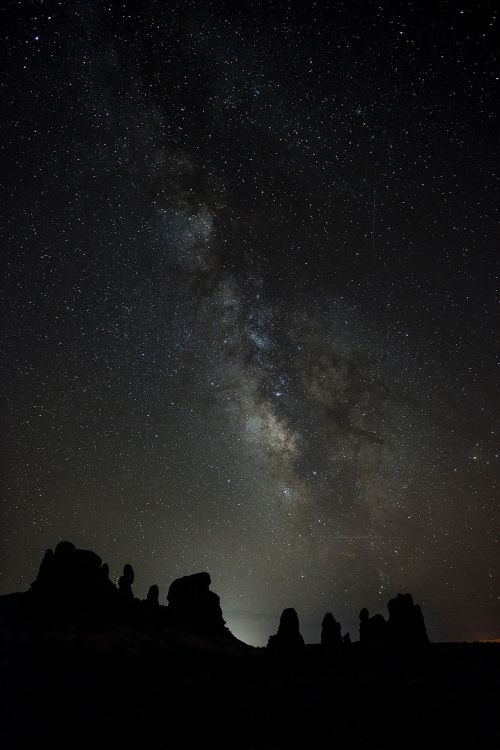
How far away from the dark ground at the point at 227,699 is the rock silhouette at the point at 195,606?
1752 centimetres

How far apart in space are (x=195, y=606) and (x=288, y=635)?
14057 millimetres

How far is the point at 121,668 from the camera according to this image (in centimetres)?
2817

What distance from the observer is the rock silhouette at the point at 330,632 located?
4555 cm

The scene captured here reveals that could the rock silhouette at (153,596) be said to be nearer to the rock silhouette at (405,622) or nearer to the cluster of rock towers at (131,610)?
the cluster of rock towers at (131,610)

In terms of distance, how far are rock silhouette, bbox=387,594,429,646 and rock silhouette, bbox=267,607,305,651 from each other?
10344 mm

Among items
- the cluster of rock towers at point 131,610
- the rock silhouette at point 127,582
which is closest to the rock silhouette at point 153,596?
the cluster of rock towers at point 131,610

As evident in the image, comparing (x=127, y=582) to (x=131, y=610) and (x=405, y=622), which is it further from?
(x=405, y=622)

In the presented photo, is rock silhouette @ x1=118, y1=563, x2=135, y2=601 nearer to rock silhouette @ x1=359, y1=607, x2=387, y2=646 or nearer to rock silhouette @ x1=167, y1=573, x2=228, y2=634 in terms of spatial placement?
rock silhouette @ x1=167, y1=573, x2=228, y2=634

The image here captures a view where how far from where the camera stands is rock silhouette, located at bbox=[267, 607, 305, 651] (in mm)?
43656

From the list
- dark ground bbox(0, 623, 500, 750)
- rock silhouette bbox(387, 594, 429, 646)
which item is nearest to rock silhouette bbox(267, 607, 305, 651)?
dark ground bbox(0, 623, 500, 750)

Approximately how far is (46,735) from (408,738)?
18.8 m

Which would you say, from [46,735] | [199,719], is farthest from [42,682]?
[199,719]

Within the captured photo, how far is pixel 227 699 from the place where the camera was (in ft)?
84.7

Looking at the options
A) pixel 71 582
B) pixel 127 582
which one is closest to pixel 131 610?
pixel 127 582
